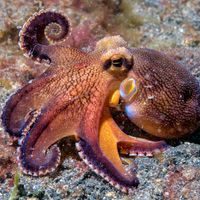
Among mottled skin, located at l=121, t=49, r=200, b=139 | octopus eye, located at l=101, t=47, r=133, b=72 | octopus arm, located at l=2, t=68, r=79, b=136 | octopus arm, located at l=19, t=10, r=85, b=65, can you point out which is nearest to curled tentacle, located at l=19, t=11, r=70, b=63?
octopus arm, located at l=19, t=10, r=85, b=65

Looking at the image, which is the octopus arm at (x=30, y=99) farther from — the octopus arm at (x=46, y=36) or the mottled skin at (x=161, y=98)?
the mottled skin at (x=161, y=98)

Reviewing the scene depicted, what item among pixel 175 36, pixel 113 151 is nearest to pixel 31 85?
pixel 113 151

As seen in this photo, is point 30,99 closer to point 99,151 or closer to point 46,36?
point 46,36

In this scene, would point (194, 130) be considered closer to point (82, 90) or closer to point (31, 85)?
point (82, 90)

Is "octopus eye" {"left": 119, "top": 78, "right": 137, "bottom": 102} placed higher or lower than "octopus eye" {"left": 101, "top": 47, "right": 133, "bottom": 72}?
lower

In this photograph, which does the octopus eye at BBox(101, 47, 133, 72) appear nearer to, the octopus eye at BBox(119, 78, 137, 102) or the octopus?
the octopus

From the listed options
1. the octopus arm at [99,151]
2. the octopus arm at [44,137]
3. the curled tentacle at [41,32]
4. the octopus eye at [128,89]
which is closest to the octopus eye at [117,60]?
the octopus eye at [128,89]
